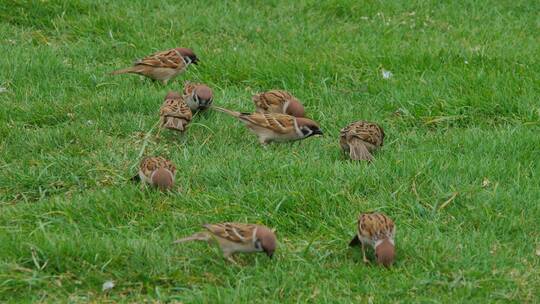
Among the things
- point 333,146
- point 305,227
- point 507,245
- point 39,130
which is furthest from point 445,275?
point 39,130

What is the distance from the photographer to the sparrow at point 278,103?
9555mm

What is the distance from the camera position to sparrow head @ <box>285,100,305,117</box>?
9523 mm

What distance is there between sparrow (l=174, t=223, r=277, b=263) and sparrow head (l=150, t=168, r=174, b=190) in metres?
0.79

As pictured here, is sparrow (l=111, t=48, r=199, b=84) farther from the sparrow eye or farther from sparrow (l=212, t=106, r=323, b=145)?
the sparrow eye

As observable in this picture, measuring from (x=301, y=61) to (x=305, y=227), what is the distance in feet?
12.3

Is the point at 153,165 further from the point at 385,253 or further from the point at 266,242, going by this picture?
the point at 385,253

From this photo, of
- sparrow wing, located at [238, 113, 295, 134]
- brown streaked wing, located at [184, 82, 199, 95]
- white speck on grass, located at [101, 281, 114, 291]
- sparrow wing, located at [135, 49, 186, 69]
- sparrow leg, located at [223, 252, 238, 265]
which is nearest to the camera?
white speck on grass, located at [101, 281, 114, 291]

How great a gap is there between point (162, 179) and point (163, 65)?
9.72ft

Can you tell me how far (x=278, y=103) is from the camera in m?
9.65

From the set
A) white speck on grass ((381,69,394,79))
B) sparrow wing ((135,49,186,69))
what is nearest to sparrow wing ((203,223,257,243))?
sparrow wing ((135,49,186,69))

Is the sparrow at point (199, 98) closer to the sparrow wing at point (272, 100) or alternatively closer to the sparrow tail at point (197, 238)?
the sparrow wing at point (272, 100)

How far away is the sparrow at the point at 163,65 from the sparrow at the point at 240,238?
12.3 ft

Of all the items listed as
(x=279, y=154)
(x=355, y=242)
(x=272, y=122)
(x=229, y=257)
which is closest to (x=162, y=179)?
(x=229, y=257)

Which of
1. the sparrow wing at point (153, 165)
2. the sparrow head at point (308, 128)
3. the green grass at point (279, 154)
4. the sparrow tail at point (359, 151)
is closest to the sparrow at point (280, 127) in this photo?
the sparrow head at point (308, 128)
